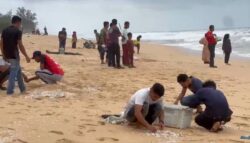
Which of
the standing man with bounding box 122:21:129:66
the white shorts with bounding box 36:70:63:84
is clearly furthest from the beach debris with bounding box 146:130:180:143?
the standing man with bounding box 122:21:129:66

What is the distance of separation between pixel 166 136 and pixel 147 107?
52 cm

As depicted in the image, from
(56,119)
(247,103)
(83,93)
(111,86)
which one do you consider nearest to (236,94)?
(247,103)

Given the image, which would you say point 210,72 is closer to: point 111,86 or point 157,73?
point 157,73

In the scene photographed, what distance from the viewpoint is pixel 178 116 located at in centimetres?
699

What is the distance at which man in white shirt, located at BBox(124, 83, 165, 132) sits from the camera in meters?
6.48

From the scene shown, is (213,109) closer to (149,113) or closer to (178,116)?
(178,116)

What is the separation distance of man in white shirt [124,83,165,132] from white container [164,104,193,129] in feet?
1.01

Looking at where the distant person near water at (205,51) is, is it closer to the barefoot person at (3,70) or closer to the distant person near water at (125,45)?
the distant person near water at (125,45)

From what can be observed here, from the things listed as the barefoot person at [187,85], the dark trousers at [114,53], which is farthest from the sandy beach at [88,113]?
the dark trousers at [114,53]

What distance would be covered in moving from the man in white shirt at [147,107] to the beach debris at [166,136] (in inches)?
3.5

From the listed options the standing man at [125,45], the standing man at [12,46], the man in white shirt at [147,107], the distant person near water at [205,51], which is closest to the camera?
the man in white shirt at [147,107]

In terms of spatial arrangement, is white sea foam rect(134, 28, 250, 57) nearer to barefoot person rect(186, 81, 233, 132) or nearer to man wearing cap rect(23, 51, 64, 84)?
man wearing cap rect(23, 51, 64, 84)

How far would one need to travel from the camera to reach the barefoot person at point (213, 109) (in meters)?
7.04

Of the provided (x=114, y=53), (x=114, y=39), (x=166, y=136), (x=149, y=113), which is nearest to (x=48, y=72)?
(x=149, y=113)
